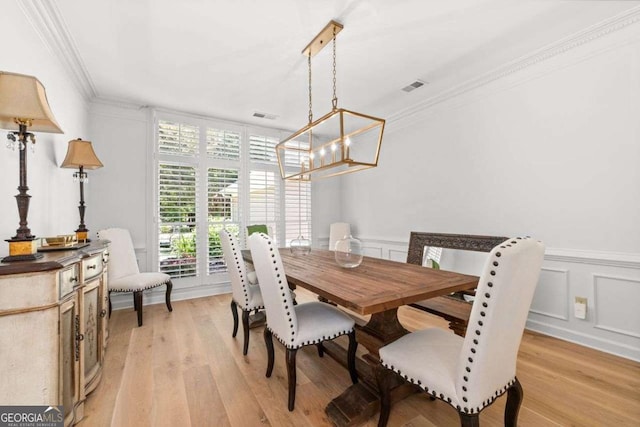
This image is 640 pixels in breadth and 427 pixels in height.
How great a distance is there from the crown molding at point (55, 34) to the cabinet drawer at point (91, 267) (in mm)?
1783

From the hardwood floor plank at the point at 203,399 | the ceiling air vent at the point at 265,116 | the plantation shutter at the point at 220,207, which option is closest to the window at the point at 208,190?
the plantation shutter at the point at 220,207

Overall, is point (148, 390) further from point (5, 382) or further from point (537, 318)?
point (537, 318)

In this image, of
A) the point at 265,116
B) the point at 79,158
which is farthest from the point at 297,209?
the point at 79,158

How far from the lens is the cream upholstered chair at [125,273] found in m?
2.98

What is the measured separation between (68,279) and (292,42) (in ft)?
7.97

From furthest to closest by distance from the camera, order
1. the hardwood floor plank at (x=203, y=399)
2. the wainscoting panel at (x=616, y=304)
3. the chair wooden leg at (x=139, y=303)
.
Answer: the chair wooden leg at (x=139, y=303)
the wainscoting panel at (x=616, y=304)
the hardwood floor plank at (x=203, y=399)

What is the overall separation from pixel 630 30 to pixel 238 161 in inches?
178

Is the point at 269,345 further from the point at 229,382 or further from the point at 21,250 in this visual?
the point at 21,250

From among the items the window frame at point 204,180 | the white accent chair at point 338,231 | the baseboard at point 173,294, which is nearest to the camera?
the baseboard at point 173,294

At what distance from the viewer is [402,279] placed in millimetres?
1818

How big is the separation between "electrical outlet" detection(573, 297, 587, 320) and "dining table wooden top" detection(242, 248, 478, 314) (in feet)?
4.83

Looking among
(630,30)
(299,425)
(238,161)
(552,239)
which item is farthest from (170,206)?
(630,30)

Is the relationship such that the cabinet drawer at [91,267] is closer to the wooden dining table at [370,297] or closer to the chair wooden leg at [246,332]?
the chair wooden leg at [246,332]

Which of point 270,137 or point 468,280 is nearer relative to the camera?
point 468,280
